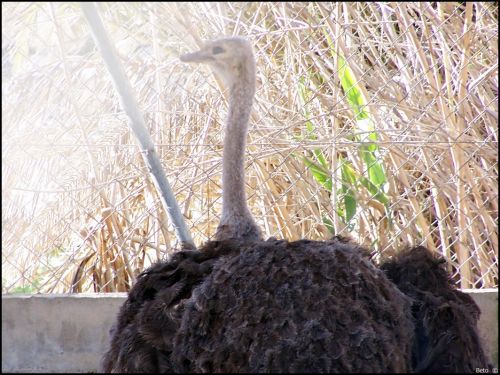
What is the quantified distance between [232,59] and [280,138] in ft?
2.67

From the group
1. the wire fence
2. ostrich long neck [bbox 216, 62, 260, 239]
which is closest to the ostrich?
ostrich long neck [bbox 216, 62, 260, 239]

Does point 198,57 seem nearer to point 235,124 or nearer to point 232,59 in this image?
point 232,59

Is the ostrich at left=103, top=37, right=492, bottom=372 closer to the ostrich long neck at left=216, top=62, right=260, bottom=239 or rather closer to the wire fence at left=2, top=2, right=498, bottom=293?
the ostrich long neck at left=216, top=62, right=260, bottom=239

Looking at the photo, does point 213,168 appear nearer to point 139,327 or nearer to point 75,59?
point 75,59

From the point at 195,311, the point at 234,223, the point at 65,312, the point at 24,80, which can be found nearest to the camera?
the point at 195,311

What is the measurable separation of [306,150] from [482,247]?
85cm

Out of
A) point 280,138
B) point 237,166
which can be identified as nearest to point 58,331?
point 237,166

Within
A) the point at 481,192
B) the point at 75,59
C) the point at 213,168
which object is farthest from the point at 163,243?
the point at 481,192

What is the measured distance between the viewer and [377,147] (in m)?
3.87

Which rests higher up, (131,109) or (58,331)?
(131,109)

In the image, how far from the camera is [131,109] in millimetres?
2809

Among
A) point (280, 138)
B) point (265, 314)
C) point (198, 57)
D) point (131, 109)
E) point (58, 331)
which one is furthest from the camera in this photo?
point (280, 138)

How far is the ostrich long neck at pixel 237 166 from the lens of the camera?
3068mm

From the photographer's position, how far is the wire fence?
3711mm
